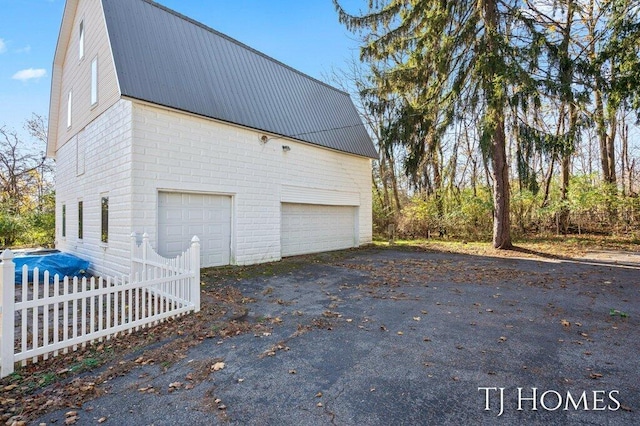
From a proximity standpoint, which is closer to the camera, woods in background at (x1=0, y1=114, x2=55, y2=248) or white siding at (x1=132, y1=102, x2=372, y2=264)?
white siding at (x1=132, y1=102, x2=372, y2=264)

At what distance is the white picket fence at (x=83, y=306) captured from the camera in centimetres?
299

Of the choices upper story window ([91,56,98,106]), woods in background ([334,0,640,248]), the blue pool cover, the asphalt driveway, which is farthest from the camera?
woods in background ([334,0,640,248])

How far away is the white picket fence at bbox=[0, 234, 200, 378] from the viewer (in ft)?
9.82

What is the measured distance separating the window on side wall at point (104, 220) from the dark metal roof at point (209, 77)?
2766mm

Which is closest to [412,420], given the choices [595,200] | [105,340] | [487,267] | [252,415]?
[252,415]

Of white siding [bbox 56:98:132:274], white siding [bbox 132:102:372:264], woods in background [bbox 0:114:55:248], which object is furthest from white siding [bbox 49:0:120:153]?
woods in background [bbox 0:114:55:248]

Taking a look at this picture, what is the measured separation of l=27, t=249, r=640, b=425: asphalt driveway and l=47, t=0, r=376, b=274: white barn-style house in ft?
10.4

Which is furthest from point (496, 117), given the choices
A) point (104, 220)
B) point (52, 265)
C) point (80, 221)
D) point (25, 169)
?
point (25, 169)

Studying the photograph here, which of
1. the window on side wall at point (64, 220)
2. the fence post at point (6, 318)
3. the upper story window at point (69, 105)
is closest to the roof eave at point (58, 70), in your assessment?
the upper story window at point (69, 105)

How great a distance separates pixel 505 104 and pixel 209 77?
8218 mm

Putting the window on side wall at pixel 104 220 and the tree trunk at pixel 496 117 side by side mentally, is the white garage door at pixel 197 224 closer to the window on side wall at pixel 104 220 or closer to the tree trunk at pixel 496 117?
the window on side wall at pixel 104 220

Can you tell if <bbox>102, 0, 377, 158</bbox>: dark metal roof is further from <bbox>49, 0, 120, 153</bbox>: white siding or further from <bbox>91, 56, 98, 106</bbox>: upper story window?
<bbox>91, 56, 98, 106</bbox>: upper story window

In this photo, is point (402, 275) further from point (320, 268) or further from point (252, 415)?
point (252, 415)

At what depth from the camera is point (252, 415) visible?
7.59ft
